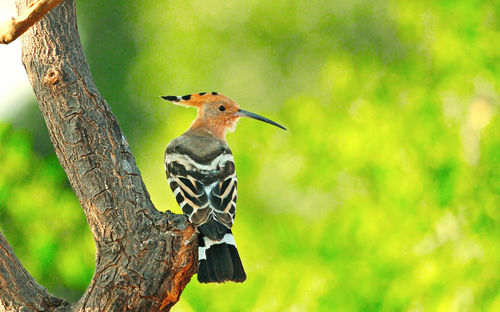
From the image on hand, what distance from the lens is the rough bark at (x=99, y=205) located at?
179cm

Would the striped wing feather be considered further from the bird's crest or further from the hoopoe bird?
the bird's crest

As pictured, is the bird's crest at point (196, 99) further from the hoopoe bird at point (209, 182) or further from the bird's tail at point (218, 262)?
the bird's tail at point (218, 262)

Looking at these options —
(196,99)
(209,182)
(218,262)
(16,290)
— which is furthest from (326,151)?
(16,290)

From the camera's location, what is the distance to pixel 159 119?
5902mm

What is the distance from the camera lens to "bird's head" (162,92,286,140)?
2.67 metres

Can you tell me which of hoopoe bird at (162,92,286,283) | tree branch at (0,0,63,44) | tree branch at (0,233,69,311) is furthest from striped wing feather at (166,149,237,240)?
tree branch at (0,0,63,44)

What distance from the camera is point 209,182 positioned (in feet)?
7.32

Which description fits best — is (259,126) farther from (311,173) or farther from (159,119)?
(159,119)

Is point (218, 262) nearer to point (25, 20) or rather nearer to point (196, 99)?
point (25, 20)

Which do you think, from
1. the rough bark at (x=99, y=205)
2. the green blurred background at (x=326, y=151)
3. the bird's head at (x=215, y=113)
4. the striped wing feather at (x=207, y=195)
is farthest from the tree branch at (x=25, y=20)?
the green blurred background at (x=326, y=151)

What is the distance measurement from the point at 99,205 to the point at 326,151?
287 cm

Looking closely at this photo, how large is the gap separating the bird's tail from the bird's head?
0.76 metres

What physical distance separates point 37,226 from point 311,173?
7.72ft

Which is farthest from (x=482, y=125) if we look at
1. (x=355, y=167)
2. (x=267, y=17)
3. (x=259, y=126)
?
(x=267, y=17)
